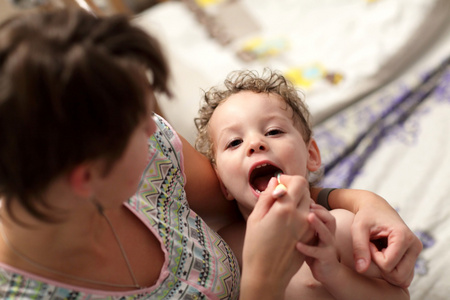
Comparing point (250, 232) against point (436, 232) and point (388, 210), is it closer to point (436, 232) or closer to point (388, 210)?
point (388, 210)

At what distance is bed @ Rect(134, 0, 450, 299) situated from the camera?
51.0 inches

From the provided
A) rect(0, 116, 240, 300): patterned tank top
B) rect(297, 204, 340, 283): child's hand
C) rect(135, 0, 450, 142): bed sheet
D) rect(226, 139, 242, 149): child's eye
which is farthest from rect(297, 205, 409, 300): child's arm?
rect(135, 0, 450, 142): bed sheet

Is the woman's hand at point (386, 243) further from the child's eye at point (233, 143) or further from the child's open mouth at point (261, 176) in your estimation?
the child's eye at point (233, 143)

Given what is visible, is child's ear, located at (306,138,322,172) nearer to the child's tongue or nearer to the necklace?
the child's tongue

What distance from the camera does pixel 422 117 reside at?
1.50 m

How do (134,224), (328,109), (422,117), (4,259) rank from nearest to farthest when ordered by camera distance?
(4,259) → (134,224) → (422,117) → (328,109)

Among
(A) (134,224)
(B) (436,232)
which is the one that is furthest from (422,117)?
(A) (134,224)

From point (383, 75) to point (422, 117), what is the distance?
0.82 feet

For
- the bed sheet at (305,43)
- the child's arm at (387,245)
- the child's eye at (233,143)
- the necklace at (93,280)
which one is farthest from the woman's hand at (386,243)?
the bed sheet at (305,43)

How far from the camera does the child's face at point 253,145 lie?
40.2 inches

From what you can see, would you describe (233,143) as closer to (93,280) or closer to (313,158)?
(313,158)

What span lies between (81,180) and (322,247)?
17.9 inches

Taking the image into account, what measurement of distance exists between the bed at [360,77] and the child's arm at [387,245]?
0.27 meters

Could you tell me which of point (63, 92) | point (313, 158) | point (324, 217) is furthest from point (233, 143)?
point (63, 92)
